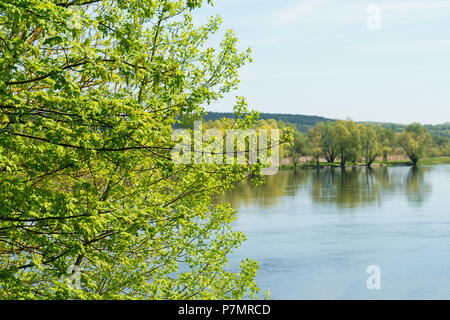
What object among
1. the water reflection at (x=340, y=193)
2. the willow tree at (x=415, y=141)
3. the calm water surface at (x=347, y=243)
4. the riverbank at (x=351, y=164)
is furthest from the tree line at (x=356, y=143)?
the calm water surface at (x=347, y=243)

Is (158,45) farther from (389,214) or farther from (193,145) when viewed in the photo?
(389,214)

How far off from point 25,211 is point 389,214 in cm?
4379

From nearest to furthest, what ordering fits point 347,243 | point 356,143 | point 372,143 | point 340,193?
point 347,243 → point 340,193 → point 356,143 → point 372,143

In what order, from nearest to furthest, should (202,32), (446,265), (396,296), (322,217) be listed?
(202,32) → (396,296) → (446,265) → (322,217)

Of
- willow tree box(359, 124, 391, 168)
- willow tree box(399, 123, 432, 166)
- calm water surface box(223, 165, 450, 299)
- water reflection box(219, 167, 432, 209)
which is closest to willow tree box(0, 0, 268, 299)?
calm water surface box(223, 165, 450, 299)

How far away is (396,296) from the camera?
24.1m

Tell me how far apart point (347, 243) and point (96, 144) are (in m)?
30.4

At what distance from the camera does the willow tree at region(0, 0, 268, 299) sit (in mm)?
6457

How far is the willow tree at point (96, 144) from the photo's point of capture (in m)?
6.46

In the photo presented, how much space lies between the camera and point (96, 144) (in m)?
6.91

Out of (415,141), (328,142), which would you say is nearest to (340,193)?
A: (328,142)

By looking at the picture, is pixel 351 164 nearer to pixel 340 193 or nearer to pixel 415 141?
pixel 415 141

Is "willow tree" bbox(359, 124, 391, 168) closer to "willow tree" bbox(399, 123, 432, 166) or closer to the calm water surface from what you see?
"willow tree" bbox(399, 123, 432, 166)
